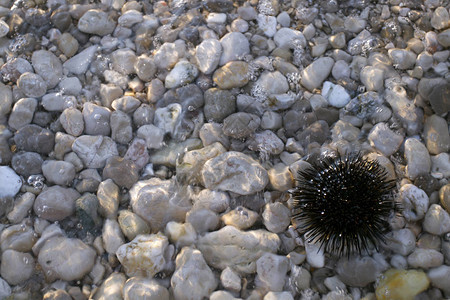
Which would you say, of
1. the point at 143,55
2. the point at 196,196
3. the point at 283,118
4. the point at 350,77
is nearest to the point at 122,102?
the point at 143,55

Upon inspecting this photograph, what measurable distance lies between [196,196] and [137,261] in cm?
61

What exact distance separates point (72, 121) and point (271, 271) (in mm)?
1856

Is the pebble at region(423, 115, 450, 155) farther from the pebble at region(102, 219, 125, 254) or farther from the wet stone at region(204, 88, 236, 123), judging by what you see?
the pebble at region(102, 219, 125, 254)

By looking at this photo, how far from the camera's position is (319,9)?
12.7 feet

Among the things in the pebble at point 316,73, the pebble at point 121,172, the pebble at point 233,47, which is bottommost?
the pebble at point 121,172

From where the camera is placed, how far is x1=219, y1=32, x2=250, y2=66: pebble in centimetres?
357

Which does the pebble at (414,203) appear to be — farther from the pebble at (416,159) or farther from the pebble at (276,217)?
the pebble at (276,217)

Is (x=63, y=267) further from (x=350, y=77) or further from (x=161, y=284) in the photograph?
(x=350, y=77)

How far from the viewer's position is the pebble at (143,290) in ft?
8.67

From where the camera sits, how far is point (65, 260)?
111 inches

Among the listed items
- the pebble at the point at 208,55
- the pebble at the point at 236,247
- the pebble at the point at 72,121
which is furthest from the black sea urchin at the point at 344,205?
the pebble at the point at 72,121

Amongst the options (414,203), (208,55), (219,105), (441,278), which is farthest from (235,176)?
(441,278)

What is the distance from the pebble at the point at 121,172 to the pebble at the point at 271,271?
110cm

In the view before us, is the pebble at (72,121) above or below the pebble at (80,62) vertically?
below
